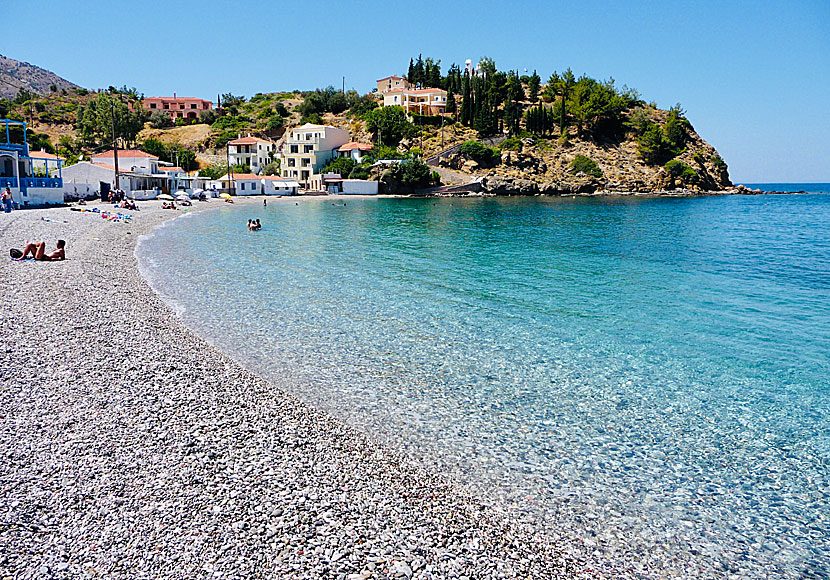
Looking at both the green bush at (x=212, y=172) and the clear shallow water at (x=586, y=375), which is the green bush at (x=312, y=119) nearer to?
the green bush at (x=212, y=172)

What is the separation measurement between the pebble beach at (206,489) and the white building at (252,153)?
99.4 metres

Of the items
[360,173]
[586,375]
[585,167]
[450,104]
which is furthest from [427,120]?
[586,375]

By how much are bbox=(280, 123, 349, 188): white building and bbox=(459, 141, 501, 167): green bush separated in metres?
26.0

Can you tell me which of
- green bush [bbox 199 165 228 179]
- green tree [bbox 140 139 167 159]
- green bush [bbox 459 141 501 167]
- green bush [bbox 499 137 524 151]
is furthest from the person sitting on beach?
green bush [bbox 499 137 524 151]

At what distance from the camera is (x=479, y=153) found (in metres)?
99.8

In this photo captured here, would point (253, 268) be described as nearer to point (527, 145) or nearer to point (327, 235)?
point (327, 235)

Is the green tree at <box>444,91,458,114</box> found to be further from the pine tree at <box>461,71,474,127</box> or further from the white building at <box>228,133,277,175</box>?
the white building at <box>228,133,277,175</box>

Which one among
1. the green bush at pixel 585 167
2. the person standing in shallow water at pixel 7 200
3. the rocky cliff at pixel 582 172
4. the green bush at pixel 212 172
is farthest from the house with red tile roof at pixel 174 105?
the person standing in shallow water at pixel 7 200

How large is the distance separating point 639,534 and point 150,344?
33.8 ft

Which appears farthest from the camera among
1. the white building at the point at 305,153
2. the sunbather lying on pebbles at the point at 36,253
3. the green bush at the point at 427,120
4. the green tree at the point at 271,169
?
the green bush at the point at 427,120

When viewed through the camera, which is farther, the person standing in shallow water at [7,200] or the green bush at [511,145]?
the green bush at [511,145]

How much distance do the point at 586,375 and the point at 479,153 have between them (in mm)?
92747

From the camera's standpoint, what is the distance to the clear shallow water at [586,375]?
668cm

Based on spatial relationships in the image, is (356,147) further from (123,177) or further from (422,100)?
(123,177)
